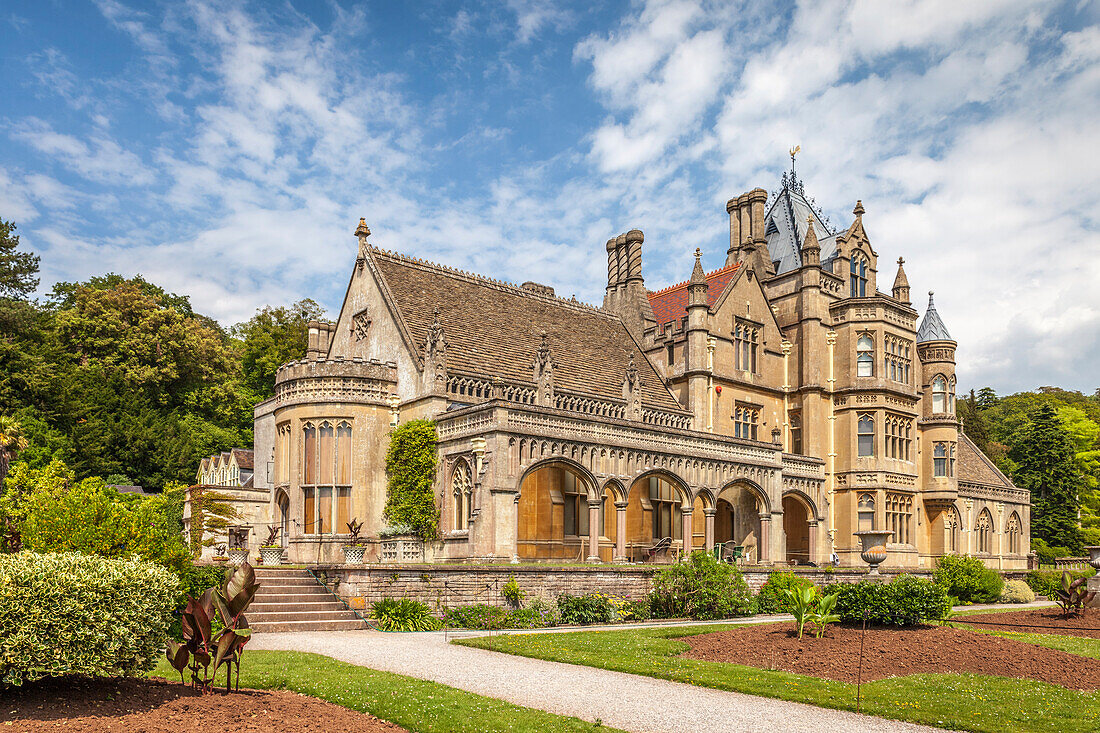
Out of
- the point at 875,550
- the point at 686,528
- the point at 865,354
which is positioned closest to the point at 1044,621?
the point at 875,550

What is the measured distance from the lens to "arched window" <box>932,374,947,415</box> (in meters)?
47.4

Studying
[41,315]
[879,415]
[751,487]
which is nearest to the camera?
[751,487]

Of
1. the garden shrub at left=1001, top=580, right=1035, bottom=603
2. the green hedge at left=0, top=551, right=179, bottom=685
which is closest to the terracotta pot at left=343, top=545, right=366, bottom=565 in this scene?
the green hedge at left=0, top=551, right=179, bottom=685

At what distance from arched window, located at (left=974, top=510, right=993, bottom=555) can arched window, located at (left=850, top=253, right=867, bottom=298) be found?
13.8 m

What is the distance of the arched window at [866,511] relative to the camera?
139ft

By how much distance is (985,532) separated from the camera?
164 feet

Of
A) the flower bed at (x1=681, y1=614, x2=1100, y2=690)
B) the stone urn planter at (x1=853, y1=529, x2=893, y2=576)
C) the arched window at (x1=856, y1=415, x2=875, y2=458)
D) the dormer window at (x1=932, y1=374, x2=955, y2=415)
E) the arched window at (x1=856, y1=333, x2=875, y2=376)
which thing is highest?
the arched window at (x1=856, y1=333, x2=875, y2=376)

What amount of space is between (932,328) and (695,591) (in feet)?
100

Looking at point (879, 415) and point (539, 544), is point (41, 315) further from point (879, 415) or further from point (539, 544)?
point (879, 415)

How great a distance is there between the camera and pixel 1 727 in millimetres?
8711

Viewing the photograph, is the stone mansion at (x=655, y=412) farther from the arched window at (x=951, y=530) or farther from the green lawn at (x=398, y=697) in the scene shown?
the green lawn at (x=398, y=697)

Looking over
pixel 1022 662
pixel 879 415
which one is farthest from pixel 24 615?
pixel 879 415

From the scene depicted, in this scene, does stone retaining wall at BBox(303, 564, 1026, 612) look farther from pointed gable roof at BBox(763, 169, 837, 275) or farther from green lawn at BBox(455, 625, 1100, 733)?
pointed gable roof at BBox(763, 169, 837, 275)

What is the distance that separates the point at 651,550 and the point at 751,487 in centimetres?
506
